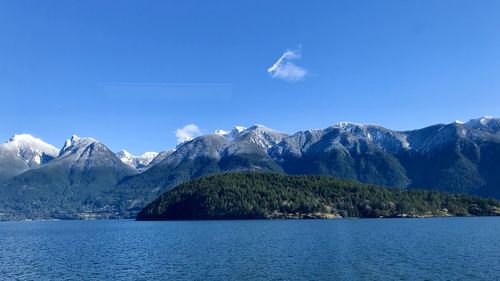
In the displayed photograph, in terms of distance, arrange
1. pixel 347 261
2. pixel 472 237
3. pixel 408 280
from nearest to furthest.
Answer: pixel 408 280
pixel 347 261
pixel 472 237

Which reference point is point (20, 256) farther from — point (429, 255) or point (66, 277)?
point (429, 255)

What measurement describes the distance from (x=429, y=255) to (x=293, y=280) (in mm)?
41642

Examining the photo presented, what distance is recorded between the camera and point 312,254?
112688mm

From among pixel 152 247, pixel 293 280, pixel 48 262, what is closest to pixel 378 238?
pixel 152 247

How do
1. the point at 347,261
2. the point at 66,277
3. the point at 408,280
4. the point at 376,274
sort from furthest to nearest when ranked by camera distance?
the point at 347,261 < the point at 66,277 < the point at 376,274 < the point at 408,280

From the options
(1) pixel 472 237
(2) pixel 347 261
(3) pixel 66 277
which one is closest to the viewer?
(3) pixel 66 277

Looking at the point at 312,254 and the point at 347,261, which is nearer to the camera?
the point at 347,261

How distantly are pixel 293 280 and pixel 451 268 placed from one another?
100ft

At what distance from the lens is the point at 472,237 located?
495 ft

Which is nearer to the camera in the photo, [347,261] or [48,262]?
[347,261]

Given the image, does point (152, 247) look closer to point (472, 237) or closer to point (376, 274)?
point (376, 274)

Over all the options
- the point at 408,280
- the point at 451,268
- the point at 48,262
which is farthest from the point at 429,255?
the point at 48,262

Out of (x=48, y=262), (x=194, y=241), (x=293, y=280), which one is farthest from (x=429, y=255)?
(x=48, y=262)

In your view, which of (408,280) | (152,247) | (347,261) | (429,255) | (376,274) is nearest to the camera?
(408,280)
